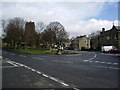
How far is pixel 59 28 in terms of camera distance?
42.5 meters

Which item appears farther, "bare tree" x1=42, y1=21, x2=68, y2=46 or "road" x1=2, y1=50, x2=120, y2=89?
A: "bare tree" x1=42, y1=21, x2=68, y2=46

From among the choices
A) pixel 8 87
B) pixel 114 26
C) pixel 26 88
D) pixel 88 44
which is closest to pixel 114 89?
pixel 26 88

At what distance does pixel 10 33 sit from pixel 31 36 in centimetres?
804

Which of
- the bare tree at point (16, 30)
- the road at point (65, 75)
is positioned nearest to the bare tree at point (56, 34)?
the bare tree at point (16, 30)

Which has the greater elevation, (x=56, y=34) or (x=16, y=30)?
(x=16, y=30)

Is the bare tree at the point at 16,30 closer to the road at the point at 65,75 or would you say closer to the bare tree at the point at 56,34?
the bare tree at the point at 56,34

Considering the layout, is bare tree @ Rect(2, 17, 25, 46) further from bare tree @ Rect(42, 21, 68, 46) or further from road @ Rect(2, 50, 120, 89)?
road @ Rect(2, 50, 120, 89)

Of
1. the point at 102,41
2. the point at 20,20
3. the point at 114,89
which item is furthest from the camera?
the point at 102,41

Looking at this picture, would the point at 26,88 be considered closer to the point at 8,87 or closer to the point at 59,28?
the point at 8,87

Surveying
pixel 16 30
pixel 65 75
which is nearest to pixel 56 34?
pixel 16 30

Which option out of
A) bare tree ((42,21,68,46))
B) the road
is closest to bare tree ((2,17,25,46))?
bare tree ((42,21,68,46))

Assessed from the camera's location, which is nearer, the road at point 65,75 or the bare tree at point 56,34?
the road at point 65,75

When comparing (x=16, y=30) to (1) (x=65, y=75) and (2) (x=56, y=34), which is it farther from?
(1) (x=65, y=75)

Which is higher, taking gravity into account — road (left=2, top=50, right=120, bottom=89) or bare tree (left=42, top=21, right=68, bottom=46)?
bare tree (left=42, top=21, right=68, bottom=46)
